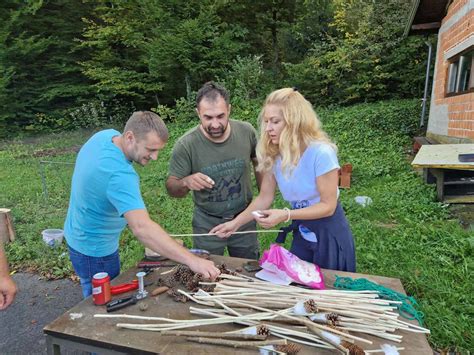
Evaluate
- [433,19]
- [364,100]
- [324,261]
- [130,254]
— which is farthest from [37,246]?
[364,100]

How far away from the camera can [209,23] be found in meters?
13.9

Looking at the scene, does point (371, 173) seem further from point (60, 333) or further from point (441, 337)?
point (60, 333)

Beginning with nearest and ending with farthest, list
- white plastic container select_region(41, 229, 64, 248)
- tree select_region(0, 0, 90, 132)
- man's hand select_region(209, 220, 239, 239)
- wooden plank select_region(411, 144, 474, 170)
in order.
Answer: man's hand select_region(209, 220, 239, 239), wooden plank select_region(411, 144, 474, 170), white plastic container select_region(41, 229, 64, 248), tree select_region(0, 0, 90, 132)

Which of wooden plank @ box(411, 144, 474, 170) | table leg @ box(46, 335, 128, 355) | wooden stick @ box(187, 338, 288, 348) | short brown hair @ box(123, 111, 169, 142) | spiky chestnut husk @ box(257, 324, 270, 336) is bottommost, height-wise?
table leg @ box(46, 335, 128, 355)

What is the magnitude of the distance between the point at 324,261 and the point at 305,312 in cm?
76

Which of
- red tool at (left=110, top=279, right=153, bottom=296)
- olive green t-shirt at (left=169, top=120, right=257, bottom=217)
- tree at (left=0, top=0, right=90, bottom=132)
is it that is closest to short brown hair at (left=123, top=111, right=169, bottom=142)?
olive green t-shirt at (left=169, top=120, right=257, bottom=217)

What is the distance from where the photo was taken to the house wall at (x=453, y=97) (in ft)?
19.8

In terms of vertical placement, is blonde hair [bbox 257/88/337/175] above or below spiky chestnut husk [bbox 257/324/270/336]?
above

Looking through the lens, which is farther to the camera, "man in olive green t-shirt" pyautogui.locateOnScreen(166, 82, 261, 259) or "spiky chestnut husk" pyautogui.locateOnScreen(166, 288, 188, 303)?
"man in olive green t-shirt" pyautogui.locateOnScreen(166, 82, 261, 259)

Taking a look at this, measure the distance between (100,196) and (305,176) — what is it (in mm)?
1255

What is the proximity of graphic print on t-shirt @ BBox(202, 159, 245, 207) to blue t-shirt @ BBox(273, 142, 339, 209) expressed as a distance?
604mm

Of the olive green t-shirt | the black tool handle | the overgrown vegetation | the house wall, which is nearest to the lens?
the black tool handle

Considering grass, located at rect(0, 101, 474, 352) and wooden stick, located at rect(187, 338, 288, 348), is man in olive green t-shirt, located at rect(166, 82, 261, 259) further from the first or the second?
grass, located at rect(0, 101, 474, 352)

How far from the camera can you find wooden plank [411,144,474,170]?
469 centimetres
